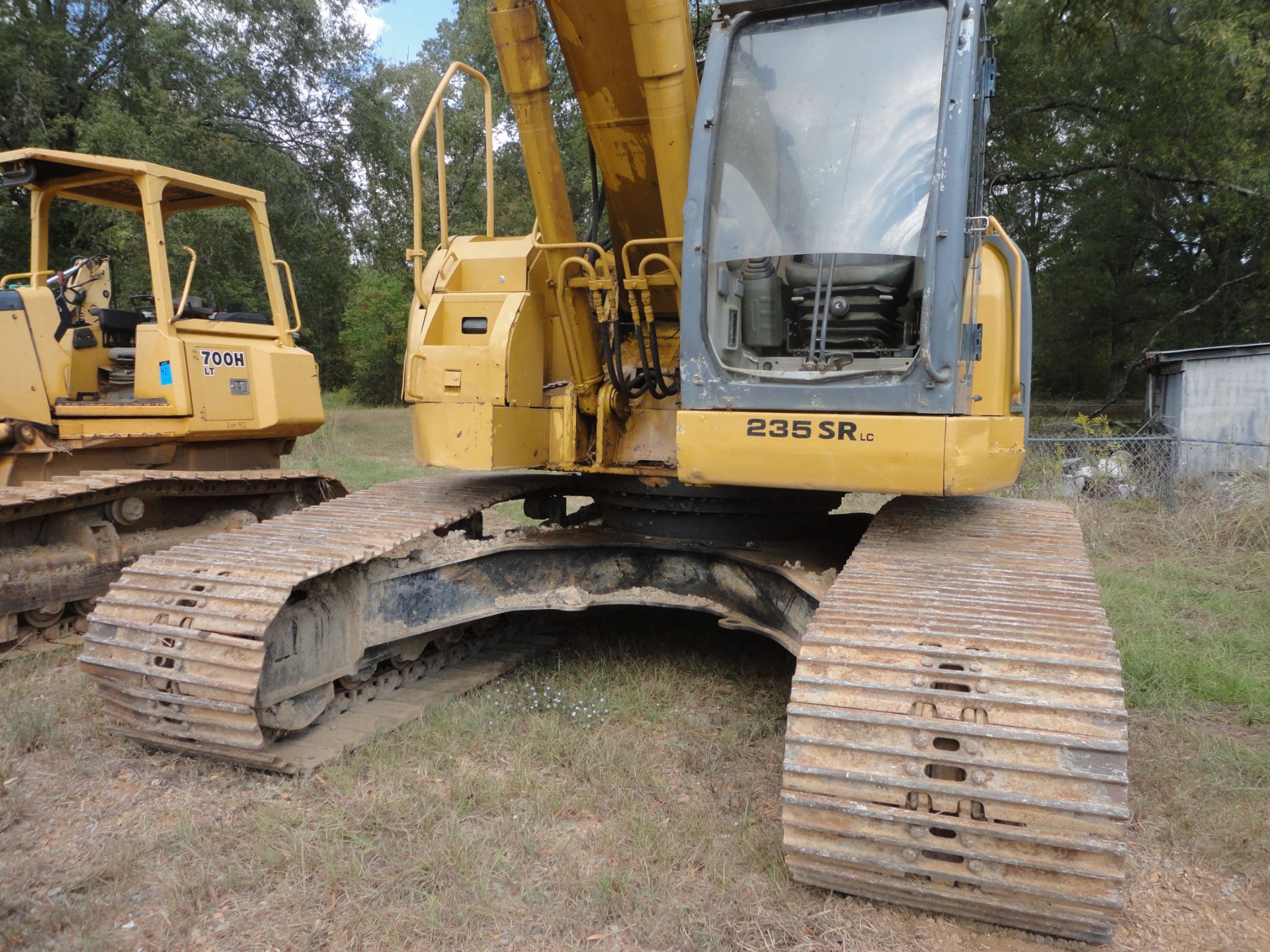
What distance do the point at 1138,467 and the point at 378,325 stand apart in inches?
834

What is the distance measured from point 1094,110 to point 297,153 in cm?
1302

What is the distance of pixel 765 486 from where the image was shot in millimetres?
3186

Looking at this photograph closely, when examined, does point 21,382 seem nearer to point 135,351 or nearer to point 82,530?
point 135,351

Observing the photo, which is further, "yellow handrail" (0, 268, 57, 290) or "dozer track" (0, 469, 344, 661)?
"yellow handrail" (0, 268, 57, 290)

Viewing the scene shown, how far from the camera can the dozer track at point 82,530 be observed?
4.65 m

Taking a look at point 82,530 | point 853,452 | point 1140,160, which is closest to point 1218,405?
point 1140,160

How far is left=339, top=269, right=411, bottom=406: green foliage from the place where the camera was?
2545 centimetres

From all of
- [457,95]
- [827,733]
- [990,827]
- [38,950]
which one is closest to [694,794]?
[827,733]

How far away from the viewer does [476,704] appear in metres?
3.82

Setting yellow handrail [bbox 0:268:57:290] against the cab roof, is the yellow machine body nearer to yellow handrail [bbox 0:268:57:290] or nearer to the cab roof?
the cab roof

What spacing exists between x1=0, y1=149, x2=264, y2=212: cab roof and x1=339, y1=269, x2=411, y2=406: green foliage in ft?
61.8

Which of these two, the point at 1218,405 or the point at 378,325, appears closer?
the point at 1218,405

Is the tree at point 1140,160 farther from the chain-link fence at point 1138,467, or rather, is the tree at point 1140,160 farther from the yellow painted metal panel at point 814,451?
the yellow painted metal panel at point 814,451

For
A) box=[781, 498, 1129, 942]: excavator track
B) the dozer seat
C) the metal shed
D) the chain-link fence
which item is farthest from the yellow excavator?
the metal shed
